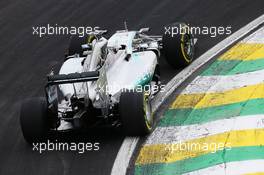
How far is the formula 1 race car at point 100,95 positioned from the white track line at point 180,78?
0.17 metres

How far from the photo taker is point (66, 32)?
570 inches

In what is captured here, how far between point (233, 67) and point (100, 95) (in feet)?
9.40

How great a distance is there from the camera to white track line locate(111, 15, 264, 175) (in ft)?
29.7

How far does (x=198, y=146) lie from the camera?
8.96 metres

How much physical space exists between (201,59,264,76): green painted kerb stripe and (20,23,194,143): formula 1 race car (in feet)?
3.33

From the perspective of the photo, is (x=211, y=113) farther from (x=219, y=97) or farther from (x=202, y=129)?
(x=219, y=97)

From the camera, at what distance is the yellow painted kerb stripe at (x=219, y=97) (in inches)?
395

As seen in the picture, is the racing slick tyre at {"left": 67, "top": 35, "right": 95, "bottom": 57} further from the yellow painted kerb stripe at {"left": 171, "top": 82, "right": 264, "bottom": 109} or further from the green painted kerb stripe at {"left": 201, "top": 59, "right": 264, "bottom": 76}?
the yellow painted kerb stripe at {"left": 171, "top": 82, "right": 264, "bottom": 109}

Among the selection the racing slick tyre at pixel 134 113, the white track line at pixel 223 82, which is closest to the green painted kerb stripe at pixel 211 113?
the racing slick tyre at pixel 134 113

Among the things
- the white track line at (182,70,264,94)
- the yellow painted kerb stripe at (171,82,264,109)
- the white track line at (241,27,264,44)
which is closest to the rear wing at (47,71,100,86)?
the yellow painted kerb stripe at (171,82,264,109)

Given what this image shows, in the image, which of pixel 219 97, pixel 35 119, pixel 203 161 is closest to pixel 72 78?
pixel 35 119

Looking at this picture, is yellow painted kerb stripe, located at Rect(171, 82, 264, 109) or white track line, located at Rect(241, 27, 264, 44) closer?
yellow painted kerb stripe, located at Rect(171, 82, 264, 109)

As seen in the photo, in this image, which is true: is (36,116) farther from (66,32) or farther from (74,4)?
(74,4)

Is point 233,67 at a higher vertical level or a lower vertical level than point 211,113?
higher
